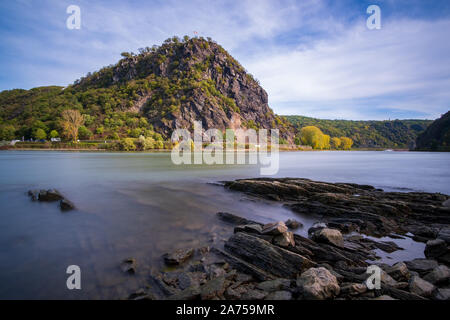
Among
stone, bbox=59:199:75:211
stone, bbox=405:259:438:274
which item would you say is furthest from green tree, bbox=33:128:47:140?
stone, bbox=405:259:438:274

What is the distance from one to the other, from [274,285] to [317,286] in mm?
988

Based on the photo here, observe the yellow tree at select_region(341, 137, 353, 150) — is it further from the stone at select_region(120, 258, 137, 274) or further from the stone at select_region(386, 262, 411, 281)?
the stone at select_region(120, 258, 137, 274)

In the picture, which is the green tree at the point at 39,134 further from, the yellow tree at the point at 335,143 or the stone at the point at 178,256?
the yellow tree at the point at 335,143

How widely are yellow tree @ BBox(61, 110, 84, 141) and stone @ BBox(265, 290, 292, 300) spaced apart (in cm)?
13302

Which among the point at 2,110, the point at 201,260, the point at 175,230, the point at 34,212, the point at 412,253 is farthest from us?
the point at 2,110

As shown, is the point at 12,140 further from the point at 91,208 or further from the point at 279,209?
the point at 279,209

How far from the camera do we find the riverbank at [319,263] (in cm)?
447

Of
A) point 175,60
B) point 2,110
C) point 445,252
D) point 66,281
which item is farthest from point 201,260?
point 2,110

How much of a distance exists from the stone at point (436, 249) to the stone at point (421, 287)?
2.84 meters

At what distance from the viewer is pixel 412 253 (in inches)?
275

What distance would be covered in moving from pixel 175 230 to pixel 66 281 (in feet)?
12.9

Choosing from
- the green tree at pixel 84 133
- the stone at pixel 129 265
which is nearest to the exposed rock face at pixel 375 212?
the stone at pixel 129 265

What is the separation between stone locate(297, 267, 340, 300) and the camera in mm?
4203

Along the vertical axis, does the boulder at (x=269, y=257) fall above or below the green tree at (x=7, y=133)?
below
